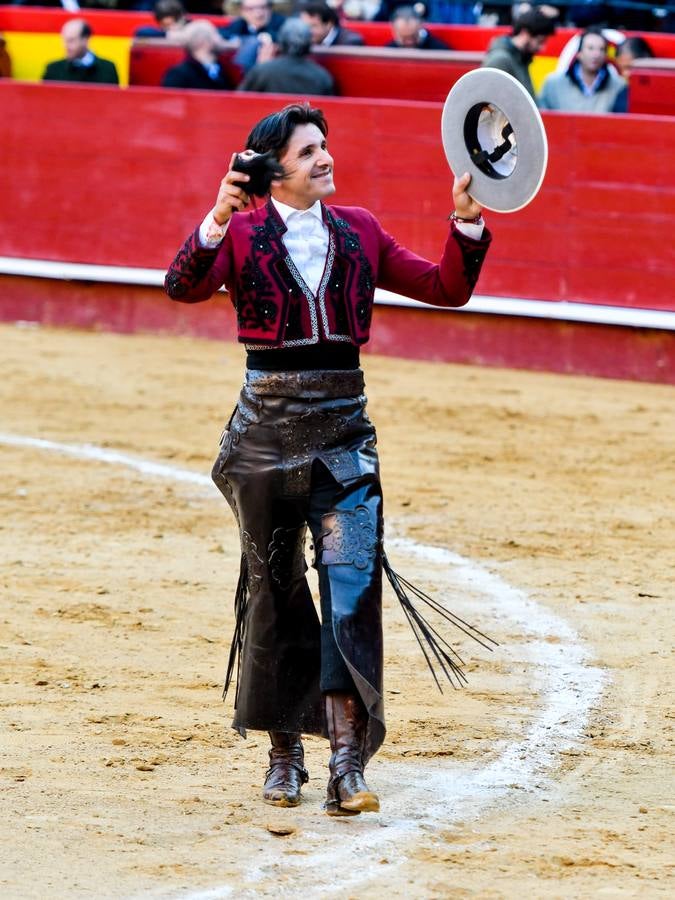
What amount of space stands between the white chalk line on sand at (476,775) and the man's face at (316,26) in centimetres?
568

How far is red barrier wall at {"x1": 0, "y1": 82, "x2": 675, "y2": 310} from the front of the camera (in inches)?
383

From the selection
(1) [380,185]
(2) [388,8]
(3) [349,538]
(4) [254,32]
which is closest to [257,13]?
(4) [254,32]

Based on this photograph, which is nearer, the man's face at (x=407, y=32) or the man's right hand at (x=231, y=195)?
the man's right hand at (x=231, y=195)

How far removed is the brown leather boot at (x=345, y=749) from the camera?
3.79 metres

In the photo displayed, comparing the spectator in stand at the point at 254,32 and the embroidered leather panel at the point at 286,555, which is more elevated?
the spectator in stand at the point at 254,32

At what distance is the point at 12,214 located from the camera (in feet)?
38.3

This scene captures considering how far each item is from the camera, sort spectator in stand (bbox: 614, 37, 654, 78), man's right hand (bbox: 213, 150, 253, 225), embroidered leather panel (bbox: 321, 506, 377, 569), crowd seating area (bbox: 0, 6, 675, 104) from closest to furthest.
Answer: man's right hand (bbox: 213, 150, 253, 225), embroidered leather panel (bbox: 321, 506, 377, 569), spectator in stand (bbox: 614, 37, 654, 78), crowd seating area (bbox: 0, 6, 675, 104)

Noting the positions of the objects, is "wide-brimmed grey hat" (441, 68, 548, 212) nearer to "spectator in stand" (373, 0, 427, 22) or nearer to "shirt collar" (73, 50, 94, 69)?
"shirt collar" (73, 50, 94, 69)

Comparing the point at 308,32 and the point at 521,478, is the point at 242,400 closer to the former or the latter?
the point at 521,478

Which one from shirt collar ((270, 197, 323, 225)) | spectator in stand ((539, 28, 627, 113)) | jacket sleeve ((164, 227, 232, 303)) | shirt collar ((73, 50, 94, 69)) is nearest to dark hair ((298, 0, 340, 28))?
shirt collar ((73, 50, 94, 69))

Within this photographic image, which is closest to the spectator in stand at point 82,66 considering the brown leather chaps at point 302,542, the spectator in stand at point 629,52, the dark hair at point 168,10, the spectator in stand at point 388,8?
the dark hair at point 168,10

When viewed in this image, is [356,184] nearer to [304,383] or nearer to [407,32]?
[407,32]

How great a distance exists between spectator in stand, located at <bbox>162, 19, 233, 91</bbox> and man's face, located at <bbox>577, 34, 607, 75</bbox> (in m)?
2.40

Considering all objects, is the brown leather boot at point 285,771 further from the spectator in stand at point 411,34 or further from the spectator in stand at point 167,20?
the spectator in stand at point 167,20
